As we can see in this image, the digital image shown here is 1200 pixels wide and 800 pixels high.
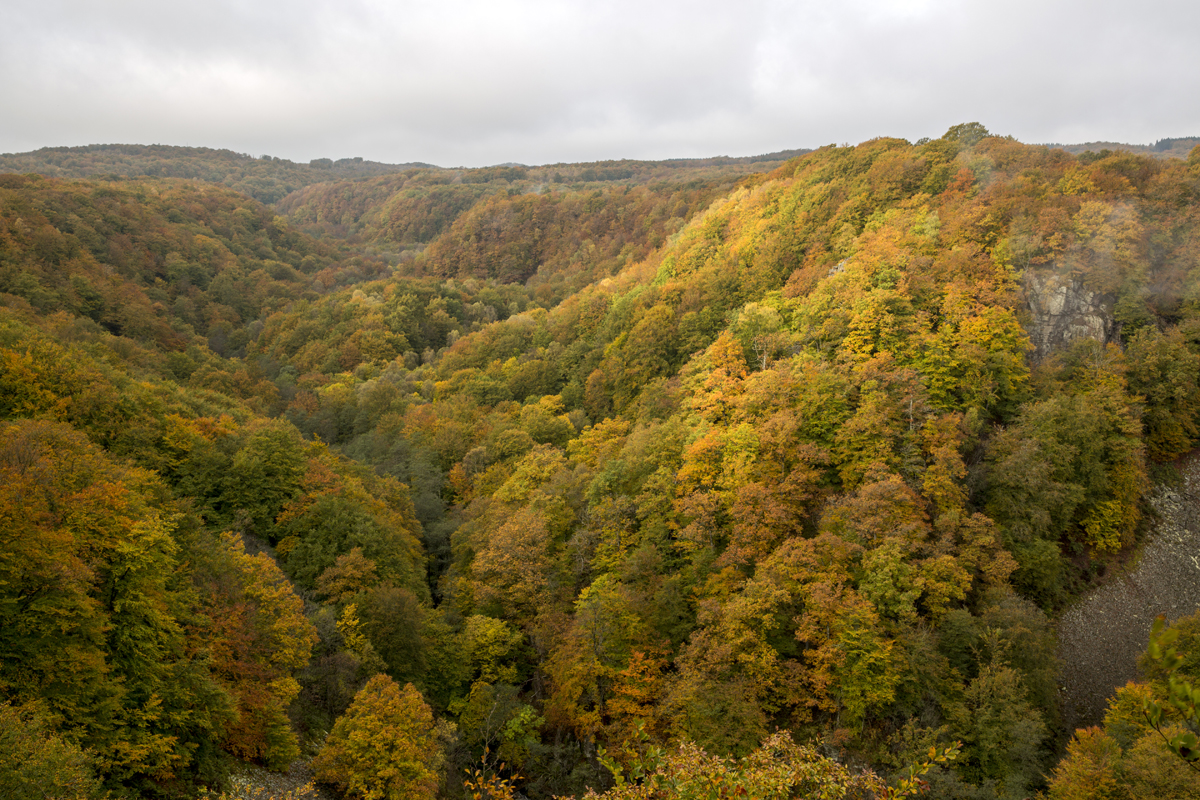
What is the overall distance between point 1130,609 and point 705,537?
71.5 ft

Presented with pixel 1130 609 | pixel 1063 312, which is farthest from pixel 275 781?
pixel 1063 312

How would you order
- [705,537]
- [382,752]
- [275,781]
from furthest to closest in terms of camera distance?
[705,537] < [275,781] < [382,752]

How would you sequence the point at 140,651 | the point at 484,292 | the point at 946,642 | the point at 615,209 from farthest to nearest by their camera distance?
the point at 615,209, the point at 484,292, the point at 946,642, the point at 140,651

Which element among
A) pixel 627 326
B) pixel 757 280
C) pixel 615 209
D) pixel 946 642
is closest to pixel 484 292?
pixel 615 209

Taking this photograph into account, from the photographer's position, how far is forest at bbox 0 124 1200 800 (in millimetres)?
21906

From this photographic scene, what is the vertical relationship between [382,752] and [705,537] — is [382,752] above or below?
below

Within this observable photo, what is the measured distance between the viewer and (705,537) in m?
34.3

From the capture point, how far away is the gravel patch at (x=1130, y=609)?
30.0 meters

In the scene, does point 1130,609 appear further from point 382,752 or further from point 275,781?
point 275,781

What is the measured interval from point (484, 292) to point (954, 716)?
110 meters

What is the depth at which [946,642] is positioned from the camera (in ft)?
88.8

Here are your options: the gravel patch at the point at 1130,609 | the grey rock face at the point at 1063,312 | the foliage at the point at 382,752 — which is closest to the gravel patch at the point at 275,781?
the foliage at the point at 382,752

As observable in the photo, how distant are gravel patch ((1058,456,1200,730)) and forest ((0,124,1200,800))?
102cm

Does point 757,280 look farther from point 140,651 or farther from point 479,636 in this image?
point 140,651
